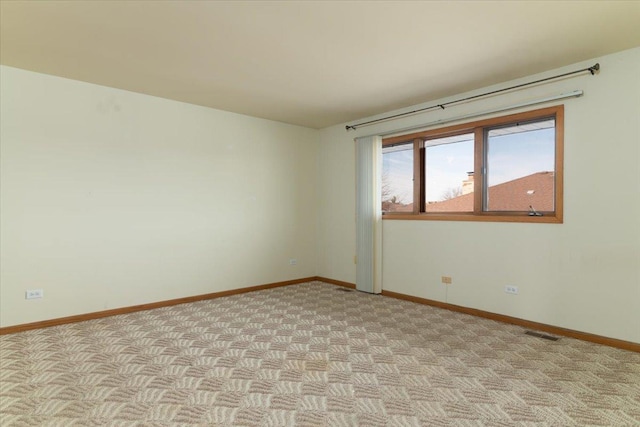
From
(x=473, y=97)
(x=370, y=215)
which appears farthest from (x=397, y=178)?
(x=473, y=97)

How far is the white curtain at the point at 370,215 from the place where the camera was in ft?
17.4

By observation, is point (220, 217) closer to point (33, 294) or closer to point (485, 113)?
point (33, 294)

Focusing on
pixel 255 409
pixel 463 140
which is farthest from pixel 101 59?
pixel 463 140

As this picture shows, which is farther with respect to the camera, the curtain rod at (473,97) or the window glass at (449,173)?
the window glass at (449,173)

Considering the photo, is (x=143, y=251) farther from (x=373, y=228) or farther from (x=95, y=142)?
(x=373, y=228)

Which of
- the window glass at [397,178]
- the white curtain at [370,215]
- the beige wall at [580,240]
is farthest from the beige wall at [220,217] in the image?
the window glass at [397,178]

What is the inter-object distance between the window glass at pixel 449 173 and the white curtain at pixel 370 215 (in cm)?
72

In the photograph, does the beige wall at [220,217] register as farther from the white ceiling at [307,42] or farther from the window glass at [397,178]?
the white ceiling at [307,42]

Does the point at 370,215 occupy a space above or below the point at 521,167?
below

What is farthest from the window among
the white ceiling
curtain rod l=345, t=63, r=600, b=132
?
the white ceiling

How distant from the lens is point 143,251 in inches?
176

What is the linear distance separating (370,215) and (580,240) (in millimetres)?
2607

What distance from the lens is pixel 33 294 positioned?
3.72m

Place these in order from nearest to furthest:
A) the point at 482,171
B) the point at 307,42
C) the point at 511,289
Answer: the point at 307,42 < the point at 511,289 < the point at 482,171
